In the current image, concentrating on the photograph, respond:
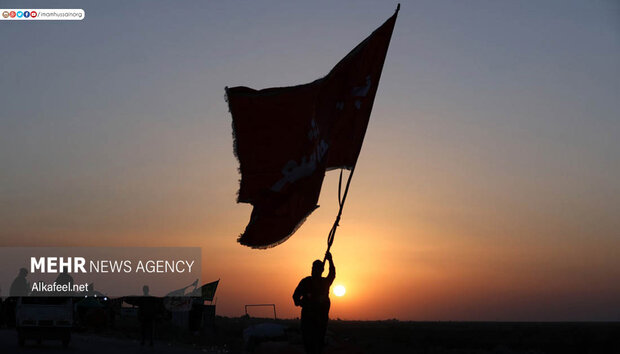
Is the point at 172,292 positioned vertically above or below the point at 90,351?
A: above

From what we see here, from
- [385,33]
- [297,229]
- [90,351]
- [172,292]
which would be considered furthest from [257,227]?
[172,292]

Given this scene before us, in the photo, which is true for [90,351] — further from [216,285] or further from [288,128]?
[216,285]

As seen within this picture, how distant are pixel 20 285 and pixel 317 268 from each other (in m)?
17.7

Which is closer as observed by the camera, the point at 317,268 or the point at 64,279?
the point at 317,268

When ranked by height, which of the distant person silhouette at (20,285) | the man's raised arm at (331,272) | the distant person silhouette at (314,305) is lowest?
the distant person silhouette at (314,305)

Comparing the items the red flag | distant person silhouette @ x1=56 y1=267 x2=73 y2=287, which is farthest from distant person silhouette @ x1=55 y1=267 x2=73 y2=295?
the red flag

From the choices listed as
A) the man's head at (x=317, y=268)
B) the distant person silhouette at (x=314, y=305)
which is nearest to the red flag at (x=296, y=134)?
the man's head at (x=317, y=268)

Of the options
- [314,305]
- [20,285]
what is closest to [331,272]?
[314,305]

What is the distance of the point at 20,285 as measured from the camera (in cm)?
Answer: 2778

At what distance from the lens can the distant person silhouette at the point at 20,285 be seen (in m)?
27.2

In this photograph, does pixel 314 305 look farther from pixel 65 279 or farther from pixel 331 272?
pixel 65 279

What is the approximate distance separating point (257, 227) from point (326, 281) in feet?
4.61

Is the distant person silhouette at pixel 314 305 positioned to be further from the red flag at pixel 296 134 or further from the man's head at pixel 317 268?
the red flag at pixel 296 134

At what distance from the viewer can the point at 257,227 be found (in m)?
13.0
